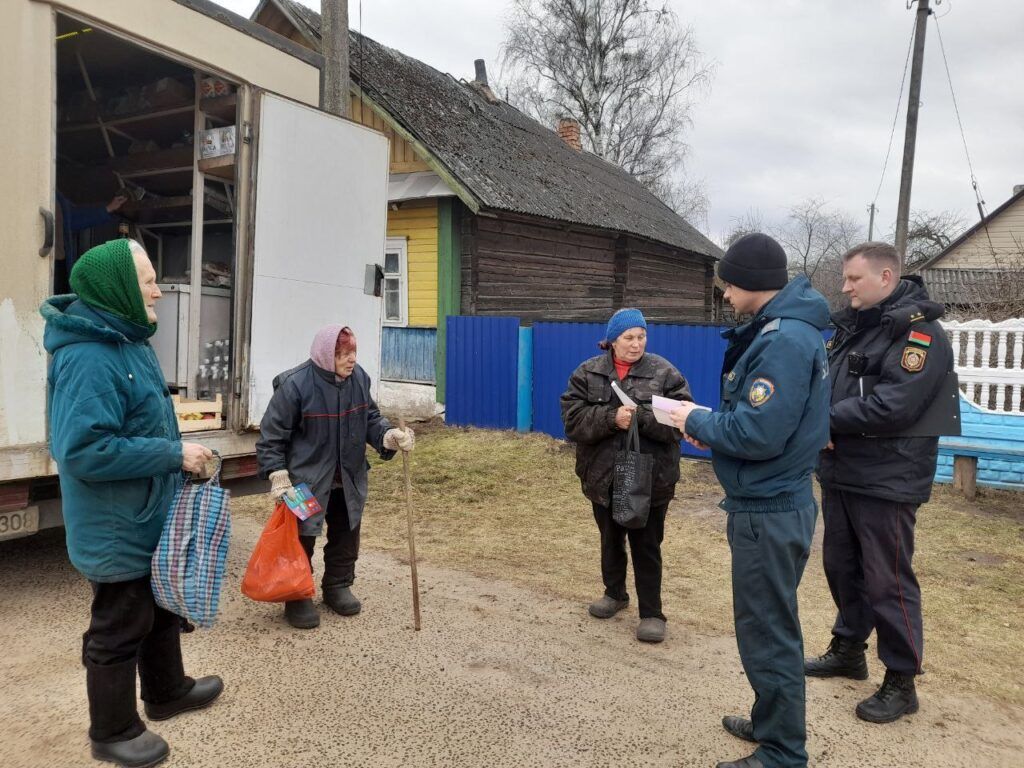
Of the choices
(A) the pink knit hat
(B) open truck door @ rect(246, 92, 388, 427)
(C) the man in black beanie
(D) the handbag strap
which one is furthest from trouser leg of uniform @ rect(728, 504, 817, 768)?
(B) open truck door @ rect(246, 92, 388, 427)

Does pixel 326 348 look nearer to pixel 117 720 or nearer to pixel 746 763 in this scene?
pixel 117 720

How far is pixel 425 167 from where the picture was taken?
11.3 m

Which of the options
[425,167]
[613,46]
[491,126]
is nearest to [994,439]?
[425,167]

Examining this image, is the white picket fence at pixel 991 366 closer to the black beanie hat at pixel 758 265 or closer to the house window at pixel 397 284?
the black beanie hat at pixel 758 265

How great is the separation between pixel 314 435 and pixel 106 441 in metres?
1.47

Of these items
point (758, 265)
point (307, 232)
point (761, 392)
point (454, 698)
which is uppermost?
point (307, 232)

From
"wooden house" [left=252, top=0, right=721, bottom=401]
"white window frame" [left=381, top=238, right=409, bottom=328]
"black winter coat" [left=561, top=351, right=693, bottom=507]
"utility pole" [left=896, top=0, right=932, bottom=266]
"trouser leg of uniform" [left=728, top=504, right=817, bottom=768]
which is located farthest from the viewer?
"utility pole" [left=896, top=0, right=932, bottom=266]

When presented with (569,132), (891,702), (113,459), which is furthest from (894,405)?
(569,132)

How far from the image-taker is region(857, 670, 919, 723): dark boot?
9.95 feet

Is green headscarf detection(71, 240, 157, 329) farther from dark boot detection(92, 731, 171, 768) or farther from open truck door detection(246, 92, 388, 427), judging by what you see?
→ open truck door detection(246, 92, 388, 427)

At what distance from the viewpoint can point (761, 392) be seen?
2479mm

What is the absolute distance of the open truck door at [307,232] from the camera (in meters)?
4.51

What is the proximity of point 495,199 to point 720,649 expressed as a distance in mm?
8228

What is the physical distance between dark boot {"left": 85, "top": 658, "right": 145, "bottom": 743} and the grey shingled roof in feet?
28.2
